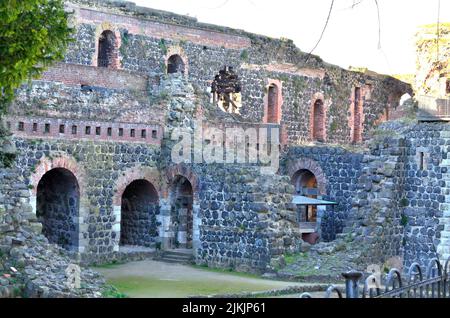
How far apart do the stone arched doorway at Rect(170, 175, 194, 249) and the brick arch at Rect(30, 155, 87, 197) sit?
2.89m

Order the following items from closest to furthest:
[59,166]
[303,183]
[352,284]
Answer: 1. [352,284]
2. [59,166]
3. [303,183]

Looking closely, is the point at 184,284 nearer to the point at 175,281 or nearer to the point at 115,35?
the point at 175,281

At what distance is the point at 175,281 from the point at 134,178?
4.73 metres

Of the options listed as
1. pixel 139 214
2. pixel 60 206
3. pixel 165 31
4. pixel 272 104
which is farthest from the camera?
pixel 272 104

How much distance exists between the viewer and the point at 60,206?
81.1 feet

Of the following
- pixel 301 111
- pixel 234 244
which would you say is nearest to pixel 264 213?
pixel 234 244

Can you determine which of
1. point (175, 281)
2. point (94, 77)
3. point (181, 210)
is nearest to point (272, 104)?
point (181, 210)

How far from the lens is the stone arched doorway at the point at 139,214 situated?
2645 centimetres

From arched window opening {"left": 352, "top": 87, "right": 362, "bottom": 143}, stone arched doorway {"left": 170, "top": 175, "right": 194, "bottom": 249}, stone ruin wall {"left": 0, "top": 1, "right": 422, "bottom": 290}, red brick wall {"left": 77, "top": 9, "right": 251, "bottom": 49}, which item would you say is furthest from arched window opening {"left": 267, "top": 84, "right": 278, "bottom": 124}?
stone arched doorway {"left": 170, "top": 175, "right": 194, "bottom": 249}

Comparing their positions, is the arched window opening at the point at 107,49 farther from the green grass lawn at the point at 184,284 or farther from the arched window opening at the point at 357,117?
the arched window opening at the point at 357,117

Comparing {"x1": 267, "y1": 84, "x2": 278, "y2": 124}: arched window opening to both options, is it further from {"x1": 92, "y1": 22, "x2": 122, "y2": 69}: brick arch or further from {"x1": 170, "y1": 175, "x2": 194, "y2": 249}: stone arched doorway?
{"x1": 170, "y1": 175, "x2": 194, "y2": 249}: stone arched doorway

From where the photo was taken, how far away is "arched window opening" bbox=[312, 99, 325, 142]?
35906 millimetres

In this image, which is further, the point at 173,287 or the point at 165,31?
the point at 165,31

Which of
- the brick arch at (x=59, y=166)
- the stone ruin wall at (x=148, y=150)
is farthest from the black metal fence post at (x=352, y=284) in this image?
the brick arch at (x=59, y=166)
